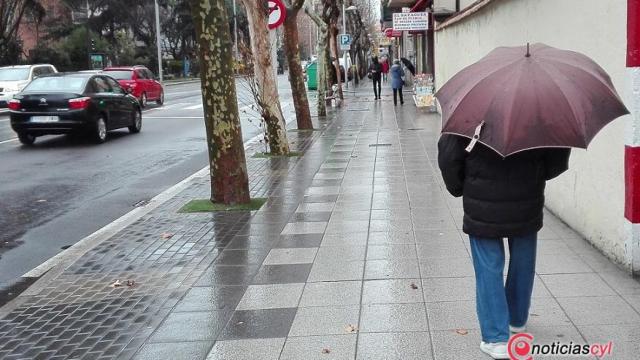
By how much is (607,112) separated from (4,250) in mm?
6193

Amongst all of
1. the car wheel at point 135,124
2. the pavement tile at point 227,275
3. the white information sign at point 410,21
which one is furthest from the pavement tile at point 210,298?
the white information sign at point 410,21

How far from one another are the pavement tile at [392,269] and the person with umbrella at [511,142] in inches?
63.4

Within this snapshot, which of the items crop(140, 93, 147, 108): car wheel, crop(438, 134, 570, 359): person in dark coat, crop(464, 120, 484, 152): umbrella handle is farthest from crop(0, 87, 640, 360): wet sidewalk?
crop(140, 93, 147, 108): car wheel

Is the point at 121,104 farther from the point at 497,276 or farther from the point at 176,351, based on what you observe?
Result: the point at 497,276

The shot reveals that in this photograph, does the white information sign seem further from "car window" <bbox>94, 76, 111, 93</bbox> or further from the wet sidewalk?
the wet sidewalk

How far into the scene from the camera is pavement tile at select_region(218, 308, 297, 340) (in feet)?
15.1

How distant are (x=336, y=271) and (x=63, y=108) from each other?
39.9 ft

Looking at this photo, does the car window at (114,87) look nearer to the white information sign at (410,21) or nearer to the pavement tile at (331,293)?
the white information sign at (410,21)

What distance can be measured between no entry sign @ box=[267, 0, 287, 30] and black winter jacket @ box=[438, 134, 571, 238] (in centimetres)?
1037

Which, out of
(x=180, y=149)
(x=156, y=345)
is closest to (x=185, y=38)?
(x=180, y=149)

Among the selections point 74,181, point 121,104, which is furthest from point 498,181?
point 121,104

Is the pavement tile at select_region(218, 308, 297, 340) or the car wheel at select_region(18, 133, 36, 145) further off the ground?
the car wheel at select_region(18, 133, 36, 145)

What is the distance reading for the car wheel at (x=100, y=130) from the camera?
16.8m

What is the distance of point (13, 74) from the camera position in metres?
26.0
